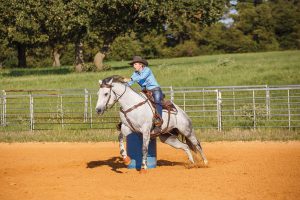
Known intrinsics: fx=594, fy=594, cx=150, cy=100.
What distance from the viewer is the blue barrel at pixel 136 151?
1366cm

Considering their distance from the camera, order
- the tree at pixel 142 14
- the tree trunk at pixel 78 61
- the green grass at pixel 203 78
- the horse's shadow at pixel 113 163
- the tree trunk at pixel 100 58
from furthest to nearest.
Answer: the tree trunk at pixel 78 61 < the tree trunk at pixel 100 58 < the tree at pixel 142 14 < the green grass at pixel 203 78 < the horse's shadow at pixel 113 163

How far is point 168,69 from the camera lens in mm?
37938

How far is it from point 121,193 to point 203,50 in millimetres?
69602

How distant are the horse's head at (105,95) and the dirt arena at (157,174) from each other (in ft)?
4.97

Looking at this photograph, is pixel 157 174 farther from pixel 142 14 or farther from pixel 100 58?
pixel 100 58

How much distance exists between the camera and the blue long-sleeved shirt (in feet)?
42.3

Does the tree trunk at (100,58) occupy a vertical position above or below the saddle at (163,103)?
above

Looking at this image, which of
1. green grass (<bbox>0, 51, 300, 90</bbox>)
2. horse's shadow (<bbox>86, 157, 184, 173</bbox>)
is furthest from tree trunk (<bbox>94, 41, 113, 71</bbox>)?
horse's shadow (<bbox>86, 157, 184, 173</bbox>)

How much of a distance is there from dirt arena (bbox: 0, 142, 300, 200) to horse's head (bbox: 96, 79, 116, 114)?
1515mm

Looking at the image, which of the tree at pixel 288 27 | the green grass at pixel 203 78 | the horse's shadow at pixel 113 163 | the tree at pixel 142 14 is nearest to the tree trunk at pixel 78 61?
the tree at pixel 142 14

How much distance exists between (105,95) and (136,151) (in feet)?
6.19

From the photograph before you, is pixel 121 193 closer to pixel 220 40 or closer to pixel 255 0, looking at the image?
pixel 220 40

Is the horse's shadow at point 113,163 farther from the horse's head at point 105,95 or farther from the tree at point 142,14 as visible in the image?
the tree at point 142,14

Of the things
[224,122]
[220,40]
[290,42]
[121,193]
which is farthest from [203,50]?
[121,193]
